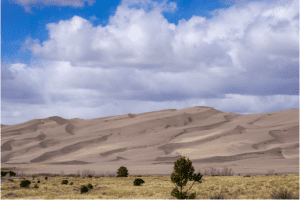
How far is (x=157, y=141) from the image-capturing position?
303 ft

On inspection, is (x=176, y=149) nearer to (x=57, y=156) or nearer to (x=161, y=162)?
(x=161, y=162)

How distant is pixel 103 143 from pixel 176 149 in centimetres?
2501

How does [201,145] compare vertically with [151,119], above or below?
below

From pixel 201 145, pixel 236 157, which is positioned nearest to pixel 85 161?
pixel 201 145

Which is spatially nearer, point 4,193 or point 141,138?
point 4,193

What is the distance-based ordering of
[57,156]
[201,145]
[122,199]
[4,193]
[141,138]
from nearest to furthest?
1. [122,199]
2. [4,193]
3. [201,145]
4. [57,156]
5. [141,138]

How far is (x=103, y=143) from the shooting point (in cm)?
9806

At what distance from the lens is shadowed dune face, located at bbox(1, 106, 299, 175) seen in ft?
236

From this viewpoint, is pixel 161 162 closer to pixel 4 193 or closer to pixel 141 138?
pixel 141 138

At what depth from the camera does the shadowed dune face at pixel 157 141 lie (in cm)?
7181

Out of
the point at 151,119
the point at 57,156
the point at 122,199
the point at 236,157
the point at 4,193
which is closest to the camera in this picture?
the point at 122,199

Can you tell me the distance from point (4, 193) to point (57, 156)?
6357cm

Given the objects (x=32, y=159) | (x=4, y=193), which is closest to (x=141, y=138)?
(x=32, y=159)

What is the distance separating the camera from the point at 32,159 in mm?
87000
